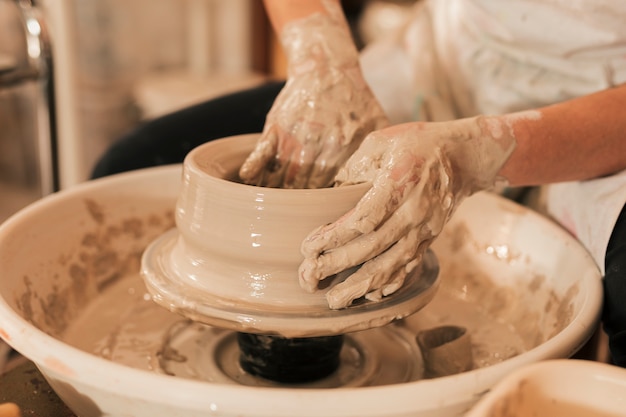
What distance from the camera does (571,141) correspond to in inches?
37.4

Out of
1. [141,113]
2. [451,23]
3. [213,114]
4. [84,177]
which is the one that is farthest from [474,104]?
[141,113]

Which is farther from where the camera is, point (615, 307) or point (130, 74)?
point (130, 74)

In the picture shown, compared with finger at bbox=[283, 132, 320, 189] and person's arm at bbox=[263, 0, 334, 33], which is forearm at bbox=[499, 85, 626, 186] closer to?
finger at bbox=[283, 132, 320, 189]

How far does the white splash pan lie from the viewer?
626mm

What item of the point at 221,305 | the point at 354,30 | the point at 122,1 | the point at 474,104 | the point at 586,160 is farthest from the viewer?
the point at 354,30

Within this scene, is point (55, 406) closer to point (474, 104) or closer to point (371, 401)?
point (371, 401)

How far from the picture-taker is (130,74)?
2834mm

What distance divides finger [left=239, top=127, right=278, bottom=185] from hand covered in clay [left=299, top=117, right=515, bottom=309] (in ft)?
0.52

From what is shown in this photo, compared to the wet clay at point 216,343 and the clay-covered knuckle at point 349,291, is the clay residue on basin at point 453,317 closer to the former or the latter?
the wet clay at point 216,343

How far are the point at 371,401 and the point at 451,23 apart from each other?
97 centimetres

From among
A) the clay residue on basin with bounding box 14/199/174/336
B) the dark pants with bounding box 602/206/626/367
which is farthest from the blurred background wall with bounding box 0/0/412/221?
the dark pants with bounding box 602/206/626/367

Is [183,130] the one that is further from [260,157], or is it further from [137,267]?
[260,157]

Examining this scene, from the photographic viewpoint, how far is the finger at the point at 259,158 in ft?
3.20

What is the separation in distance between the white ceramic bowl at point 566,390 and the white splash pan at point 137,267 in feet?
0.10
